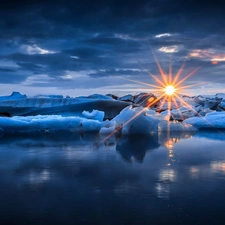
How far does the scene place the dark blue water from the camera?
12.4ft

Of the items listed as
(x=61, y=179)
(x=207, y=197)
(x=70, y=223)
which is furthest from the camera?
(x=61, y=179)

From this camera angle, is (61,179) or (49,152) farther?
(49,152)

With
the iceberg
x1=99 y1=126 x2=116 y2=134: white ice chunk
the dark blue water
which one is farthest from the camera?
the iceberg

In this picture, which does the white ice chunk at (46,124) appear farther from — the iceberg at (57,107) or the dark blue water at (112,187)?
the dark blue water at (112,187)

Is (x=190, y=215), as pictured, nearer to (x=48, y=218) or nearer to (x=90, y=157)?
(x=48, y=218)

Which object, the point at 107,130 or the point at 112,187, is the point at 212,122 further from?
the point at 112,187

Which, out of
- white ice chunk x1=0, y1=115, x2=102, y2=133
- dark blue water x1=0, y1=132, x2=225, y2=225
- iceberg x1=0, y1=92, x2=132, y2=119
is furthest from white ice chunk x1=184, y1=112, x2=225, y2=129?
dark blue water x1=0, y1=132, x2=225, y2=225

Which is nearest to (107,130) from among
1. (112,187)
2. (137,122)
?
(137,122)

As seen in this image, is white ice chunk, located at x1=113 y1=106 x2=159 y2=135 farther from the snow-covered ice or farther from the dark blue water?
the dark blue water

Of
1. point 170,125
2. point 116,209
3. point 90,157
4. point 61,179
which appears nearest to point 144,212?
point 116,209

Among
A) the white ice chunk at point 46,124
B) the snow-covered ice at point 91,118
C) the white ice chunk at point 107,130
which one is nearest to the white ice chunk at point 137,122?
the snow-covered ice at point 91,118

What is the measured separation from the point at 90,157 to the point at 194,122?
11.3 m

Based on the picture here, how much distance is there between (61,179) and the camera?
5.55m

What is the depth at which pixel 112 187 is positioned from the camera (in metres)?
5.03
